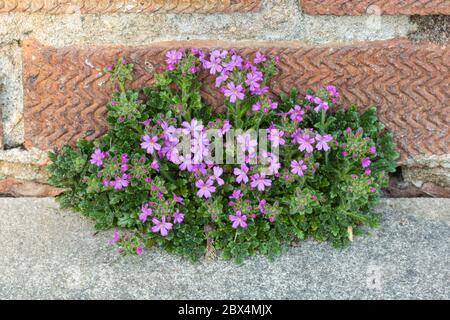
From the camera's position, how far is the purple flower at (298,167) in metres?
2.78

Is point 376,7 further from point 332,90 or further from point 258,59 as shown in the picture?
point 258,59

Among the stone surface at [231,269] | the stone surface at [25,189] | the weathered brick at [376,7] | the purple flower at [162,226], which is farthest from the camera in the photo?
the stone surface at [25,189]

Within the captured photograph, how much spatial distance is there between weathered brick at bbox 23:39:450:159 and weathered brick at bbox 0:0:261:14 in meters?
0.15

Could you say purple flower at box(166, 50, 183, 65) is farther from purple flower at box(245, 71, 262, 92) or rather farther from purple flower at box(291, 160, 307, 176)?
purple flower at box(291, 160, 307, 176)

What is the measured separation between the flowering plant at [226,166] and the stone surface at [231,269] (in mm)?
77

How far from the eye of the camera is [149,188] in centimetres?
281

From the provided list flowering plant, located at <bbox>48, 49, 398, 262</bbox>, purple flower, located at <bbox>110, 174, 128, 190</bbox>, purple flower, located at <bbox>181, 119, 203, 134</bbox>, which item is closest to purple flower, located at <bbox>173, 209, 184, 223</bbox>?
flowering plant, located at <bbox>48, 49, 398, 262</bbox>

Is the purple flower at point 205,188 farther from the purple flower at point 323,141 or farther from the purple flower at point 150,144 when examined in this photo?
the purple flower at point 323,141

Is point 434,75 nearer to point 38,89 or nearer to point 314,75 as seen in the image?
point 314,75

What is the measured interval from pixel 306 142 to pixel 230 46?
0.56 metres

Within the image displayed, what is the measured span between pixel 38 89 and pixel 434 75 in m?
1.79

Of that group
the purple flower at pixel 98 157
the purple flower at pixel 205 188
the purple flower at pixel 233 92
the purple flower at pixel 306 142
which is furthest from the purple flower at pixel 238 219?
the purple flower at pixel 98 157

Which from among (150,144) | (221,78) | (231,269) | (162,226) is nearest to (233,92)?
(221,78)

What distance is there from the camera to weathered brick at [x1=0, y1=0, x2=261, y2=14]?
2891 mm
